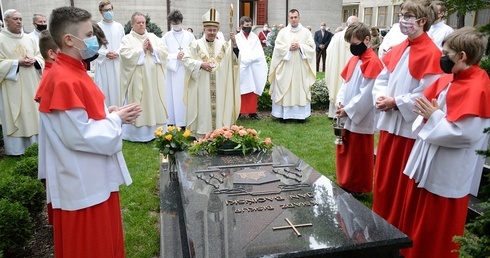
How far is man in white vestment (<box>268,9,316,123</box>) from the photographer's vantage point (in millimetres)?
9289

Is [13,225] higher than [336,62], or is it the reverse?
[336,62]

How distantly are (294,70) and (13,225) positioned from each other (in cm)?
702

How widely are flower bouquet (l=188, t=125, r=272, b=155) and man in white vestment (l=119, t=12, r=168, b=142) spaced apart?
3.15 metres

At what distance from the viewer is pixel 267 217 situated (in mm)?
2994

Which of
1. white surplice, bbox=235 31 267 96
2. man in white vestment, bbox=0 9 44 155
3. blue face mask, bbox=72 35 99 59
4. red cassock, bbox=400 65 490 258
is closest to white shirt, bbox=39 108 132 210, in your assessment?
blue face mask, bbox=72 35 99 59

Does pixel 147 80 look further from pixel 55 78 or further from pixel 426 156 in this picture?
pixel 426 156

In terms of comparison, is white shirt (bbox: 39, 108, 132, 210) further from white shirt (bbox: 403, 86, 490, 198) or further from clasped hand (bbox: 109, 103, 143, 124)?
white shirt (bbox: 403, 86, 490, 198)

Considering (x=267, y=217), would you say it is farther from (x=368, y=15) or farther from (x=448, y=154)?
(x=368, y=15)

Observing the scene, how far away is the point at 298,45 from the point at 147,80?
3.60 metres

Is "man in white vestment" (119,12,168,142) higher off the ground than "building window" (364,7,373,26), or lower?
lower

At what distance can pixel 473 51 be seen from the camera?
2.90 meters

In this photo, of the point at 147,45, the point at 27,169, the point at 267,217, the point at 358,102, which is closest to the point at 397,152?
the point at 358,102

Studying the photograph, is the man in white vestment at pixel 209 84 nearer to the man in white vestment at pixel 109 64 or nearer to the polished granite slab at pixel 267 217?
the man in white vestment at pixel 109 64

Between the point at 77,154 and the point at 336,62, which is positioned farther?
the point at 336,62
